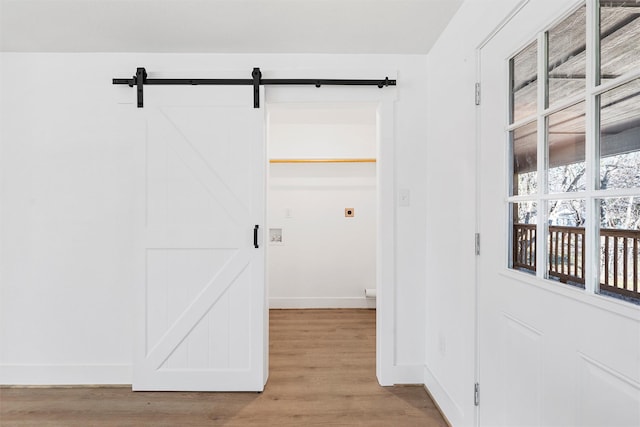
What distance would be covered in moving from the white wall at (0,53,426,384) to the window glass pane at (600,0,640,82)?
150 cm

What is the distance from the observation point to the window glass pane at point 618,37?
897mm

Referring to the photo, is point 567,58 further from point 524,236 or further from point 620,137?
point 524,236

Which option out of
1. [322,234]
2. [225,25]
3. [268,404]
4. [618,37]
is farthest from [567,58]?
[322,234]

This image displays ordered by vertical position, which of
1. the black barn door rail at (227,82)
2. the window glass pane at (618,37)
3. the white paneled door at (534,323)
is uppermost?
the black barn door rail at (227,82)

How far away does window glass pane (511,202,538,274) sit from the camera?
1313mm

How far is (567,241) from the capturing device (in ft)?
3.70

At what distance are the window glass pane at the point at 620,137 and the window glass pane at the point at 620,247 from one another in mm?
60

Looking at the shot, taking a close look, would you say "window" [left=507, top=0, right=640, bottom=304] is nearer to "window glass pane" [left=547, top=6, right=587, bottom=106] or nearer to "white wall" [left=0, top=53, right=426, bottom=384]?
"window glass pane" [left=547, top=6, right=587, bottom=106]

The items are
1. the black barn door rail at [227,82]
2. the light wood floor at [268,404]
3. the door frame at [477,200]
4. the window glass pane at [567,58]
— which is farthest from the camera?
the black barn door rail at [227,82]

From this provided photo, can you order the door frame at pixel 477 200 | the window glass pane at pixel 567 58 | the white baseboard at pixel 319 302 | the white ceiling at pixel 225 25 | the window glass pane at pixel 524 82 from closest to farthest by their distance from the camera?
1. the window glass pane at pixel 567 58
2. the window glass pane at pixel 524 82
3. the door frame at pixel 477 200
4. the white ceiling at pixel 225 25
5. the white baseboard at pixel 319 302

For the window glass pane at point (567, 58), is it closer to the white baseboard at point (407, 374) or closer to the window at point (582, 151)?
the window at point (582, 151)

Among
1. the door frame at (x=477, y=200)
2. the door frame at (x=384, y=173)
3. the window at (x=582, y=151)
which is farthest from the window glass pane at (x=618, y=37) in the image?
the door frame at (x=384, y=173)

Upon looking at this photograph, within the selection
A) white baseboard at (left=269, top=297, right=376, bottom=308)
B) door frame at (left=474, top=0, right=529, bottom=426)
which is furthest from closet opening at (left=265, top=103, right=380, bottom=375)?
door frame at (left=474, top=0, right=529, bottom=426)

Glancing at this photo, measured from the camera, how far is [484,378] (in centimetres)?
161
